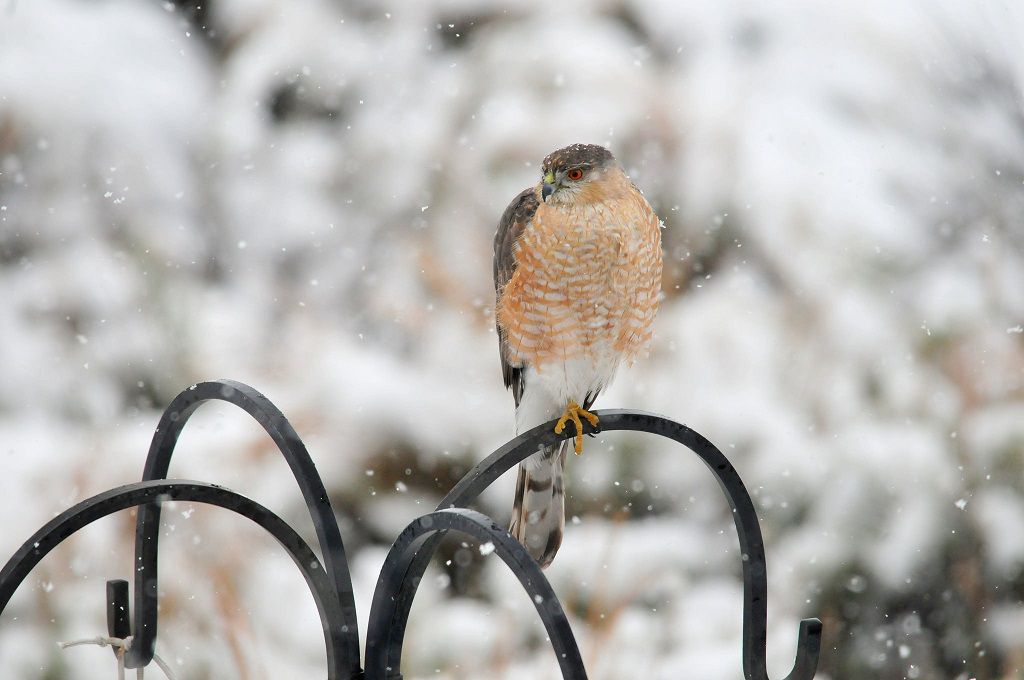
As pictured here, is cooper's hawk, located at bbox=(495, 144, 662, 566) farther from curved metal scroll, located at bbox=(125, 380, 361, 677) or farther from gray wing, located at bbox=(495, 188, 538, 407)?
curved metal scroll, located at bbox=(125, 380, 361, 677)

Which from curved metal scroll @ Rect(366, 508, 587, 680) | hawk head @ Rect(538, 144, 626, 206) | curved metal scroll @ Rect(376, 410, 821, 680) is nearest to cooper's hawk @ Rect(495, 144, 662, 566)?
hawk head @ Rect(538, 144, 626, 206)

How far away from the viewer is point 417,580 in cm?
106

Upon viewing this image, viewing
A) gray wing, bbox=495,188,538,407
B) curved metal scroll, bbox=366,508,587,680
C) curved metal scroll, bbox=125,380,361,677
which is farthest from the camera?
gray wing, bbox=495,188,538,407

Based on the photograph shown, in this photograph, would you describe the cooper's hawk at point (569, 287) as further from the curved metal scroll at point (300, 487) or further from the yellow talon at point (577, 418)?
the curved metal scroll at point (300, 487)

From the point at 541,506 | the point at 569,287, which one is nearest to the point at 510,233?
the point at 569,287

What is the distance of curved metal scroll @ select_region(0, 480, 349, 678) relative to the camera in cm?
88

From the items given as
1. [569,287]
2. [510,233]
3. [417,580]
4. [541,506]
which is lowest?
[417,580]

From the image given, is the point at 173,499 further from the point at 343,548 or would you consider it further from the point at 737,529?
the point at 737,529

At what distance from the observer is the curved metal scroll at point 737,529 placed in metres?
1.05

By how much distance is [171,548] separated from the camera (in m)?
2.31

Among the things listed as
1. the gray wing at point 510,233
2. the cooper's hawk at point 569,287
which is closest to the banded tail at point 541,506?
the cooper's hawk at point 569,287

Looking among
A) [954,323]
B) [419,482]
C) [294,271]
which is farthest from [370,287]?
[954,323]

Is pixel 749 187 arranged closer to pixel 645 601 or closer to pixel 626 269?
pixel 645 601

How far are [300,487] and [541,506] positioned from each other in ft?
1.65
